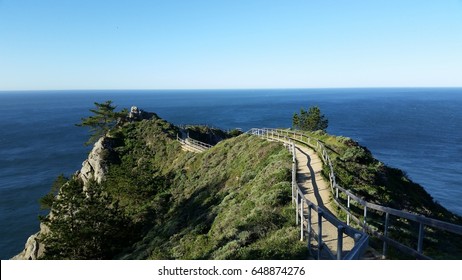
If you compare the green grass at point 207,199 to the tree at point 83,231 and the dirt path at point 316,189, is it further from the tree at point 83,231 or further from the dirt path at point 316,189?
the tree at point 83,231

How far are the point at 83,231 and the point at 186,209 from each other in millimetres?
7092

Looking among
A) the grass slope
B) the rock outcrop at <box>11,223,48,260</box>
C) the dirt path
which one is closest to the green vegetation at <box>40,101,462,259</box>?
the grass slope

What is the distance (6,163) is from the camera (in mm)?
78438

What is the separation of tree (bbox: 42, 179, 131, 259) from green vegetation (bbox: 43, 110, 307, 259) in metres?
0.07

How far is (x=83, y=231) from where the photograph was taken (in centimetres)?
2289

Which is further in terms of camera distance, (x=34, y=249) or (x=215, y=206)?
(x=34, y=249)

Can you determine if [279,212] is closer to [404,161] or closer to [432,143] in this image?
[404,161]

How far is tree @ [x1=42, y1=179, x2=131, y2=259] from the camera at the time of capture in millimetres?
22969

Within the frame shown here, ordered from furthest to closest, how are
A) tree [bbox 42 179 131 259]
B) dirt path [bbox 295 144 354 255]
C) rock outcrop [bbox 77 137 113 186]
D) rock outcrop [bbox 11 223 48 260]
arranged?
rock outcrop [bbox 77 137 113 186] < rock outcrop [bbox 11 223 48 260] < tree [bbox 42 179 131 259] < dirt path [bbox 295 144 354 255]

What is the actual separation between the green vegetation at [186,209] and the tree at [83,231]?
66mm

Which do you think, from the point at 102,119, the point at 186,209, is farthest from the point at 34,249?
the point at 102,119

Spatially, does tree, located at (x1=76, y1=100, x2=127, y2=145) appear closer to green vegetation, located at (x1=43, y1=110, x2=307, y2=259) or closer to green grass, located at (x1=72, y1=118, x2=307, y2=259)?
green grass, located at (x1=72, y1=118, x2=307, y2=259)

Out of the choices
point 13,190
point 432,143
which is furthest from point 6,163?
point 432,143

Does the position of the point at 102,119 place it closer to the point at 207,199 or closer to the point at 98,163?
the point at 98,163
